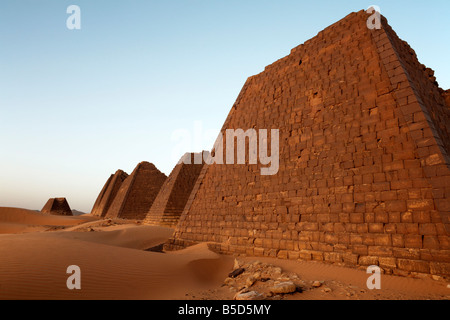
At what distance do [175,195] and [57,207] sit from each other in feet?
Result: 84.6

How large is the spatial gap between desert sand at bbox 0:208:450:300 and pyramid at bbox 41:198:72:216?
34660 mm

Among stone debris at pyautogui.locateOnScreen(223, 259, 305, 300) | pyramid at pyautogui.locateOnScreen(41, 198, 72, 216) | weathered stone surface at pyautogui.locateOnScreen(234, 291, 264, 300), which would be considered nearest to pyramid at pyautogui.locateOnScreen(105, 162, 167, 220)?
pyramid at pyautogui.locateOnScreen(41, 198, 72, 216)

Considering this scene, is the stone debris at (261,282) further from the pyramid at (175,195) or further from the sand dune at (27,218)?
the sand dune at (27,218)

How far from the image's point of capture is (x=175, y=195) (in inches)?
762

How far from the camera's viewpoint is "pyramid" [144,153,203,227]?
18.7m

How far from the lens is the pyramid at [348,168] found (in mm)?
4684

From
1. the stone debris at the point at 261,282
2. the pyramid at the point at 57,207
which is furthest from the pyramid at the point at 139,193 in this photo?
the stone debris at the point at 261,282

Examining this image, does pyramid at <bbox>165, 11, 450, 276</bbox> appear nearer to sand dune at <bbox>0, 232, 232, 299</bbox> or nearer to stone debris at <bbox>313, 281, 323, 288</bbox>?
stone debris at <bbox>313, 281, 323, 288</bbox>

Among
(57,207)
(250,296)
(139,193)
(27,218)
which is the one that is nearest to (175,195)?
(139,193)

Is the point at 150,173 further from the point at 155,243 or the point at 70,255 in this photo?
the point at 70,255

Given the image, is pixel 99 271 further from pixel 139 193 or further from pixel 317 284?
pixel 139 193

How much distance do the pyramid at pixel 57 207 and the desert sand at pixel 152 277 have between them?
34660 millimetres
